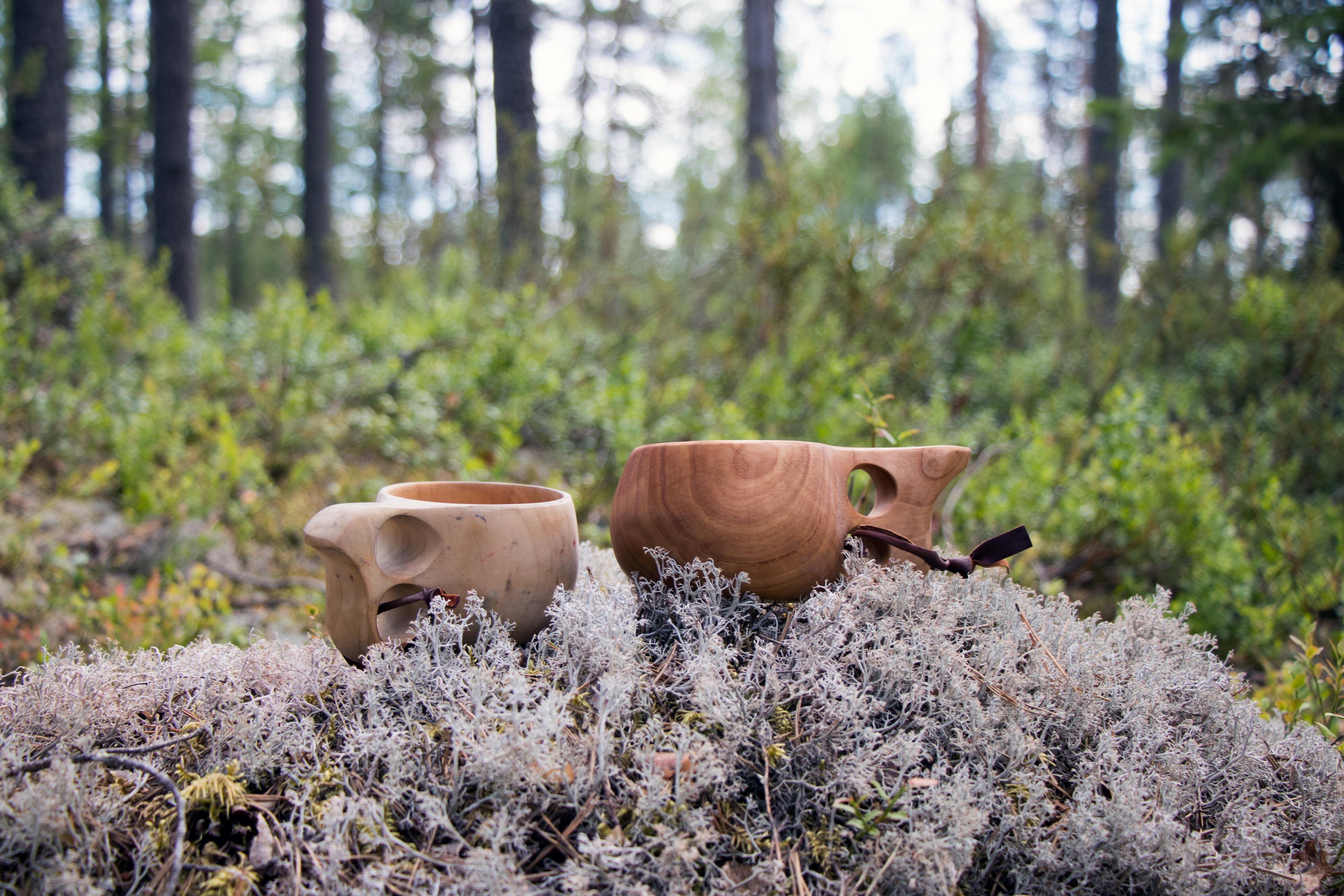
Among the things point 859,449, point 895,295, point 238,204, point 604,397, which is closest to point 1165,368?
point 895,295

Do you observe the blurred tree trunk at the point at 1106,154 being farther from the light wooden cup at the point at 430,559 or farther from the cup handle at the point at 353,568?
the cup handle at the point at 353,568

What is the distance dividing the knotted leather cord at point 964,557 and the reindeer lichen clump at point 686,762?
60 millimetres

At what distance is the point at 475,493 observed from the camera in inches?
55.6

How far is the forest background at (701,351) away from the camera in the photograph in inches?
108

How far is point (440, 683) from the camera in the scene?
40.6 inches

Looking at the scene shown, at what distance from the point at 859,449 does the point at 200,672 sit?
1083 millimetres

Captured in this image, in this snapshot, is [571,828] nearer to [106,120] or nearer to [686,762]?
[686,762]

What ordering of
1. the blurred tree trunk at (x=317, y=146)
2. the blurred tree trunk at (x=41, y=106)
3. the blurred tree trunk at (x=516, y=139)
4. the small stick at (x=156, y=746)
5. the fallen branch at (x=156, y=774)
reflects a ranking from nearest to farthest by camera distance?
the fallen branch at (x=156, y=774), the small stick at (x=156, y=746), the blurred tree trunk at (x=516, y=139), the blurred tree trunk at (x=41, y=106), the blurred tree trunk at (x=317, y=146)

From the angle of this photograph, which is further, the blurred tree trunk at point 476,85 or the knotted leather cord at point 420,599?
the blurred tree trunk at point 476,85

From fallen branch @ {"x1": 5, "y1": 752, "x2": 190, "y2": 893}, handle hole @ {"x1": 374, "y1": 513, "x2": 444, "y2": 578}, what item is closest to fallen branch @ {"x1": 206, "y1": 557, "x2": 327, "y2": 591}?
handle hole @ {"x1": 374, "y1": 513, "x2": 444, "y2": 578}

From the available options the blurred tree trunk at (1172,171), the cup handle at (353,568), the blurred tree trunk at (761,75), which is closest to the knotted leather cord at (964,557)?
the cup handle at (353,568)

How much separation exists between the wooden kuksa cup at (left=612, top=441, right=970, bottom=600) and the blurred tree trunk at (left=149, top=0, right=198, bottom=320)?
277 inches

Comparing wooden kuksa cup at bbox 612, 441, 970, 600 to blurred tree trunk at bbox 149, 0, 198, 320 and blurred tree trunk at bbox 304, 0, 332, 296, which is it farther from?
blurred tree trunk at bbox 304, 0, 332, 296

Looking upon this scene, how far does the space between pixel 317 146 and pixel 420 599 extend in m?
9.37
